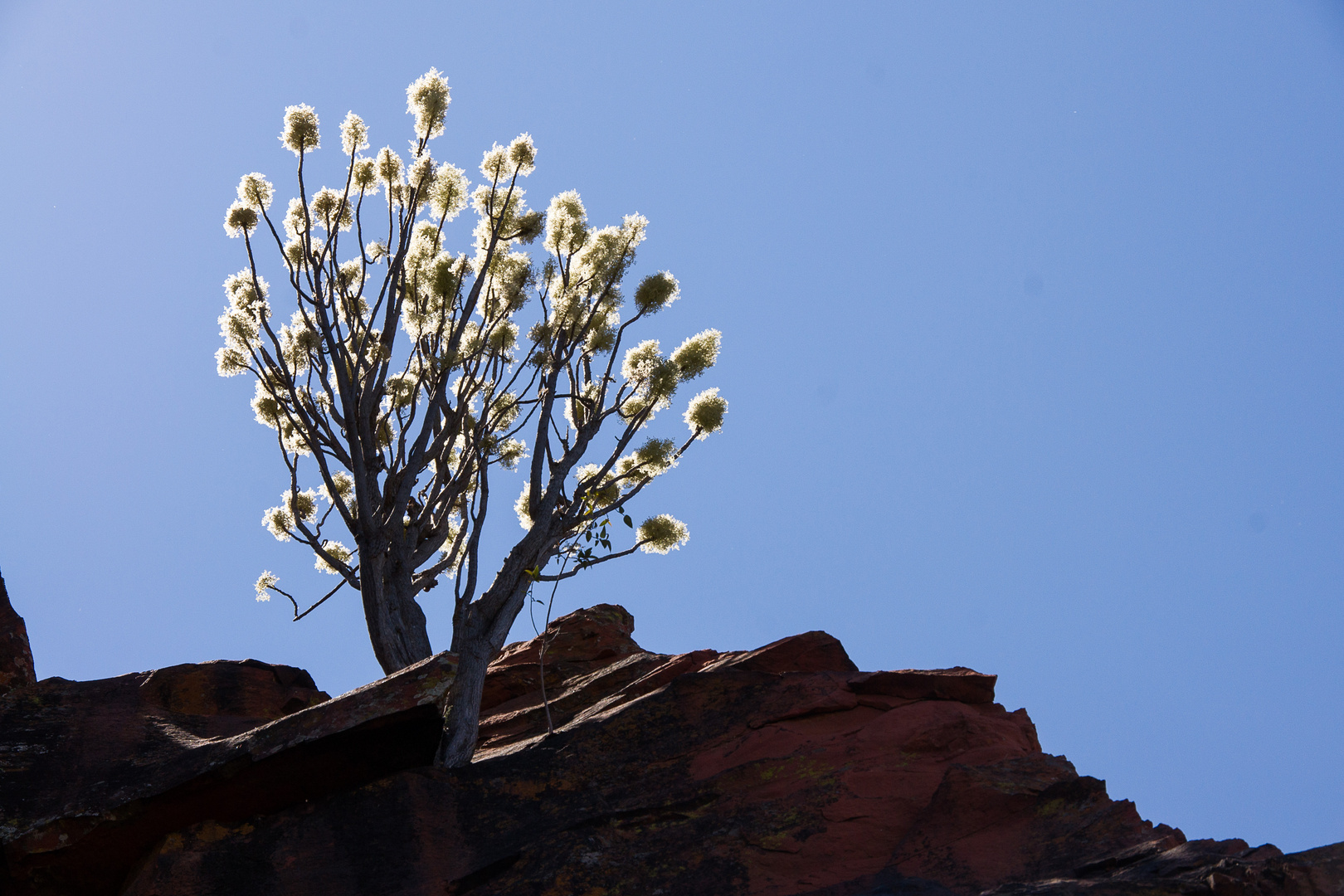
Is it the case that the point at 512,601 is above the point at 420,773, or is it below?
above

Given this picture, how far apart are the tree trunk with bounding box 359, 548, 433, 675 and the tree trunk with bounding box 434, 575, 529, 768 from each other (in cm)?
120

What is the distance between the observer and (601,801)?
7715 millimetres

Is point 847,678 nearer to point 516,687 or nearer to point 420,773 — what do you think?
point 420,773

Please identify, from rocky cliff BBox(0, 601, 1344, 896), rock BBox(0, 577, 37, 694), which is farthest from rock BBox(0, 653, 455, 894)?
rock BBox(0, 577, 37, 694)

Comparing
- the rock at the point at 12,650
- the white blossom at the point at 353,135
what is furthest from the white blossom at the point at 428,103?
the rock at the point at 12,650

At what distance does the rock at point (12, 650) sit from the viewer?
8695 millimetres

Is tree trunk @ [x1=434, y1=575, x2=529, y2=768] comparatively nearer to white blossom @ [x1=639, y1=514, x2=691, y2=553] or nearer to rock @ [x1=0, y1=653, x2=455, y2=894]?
rock @ [x1=0, y1=653, x2=455, y2=894]

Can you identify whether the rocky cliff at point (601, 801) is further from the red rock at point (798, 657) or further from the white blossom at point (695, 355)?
the white blossom at point (695, 355)

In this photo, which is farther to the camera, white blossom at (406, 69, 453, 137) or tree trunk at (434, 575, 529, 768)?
Answer: white blossom at (406, 69, 453, 137)

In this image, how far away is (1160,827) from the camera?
6.18 metres

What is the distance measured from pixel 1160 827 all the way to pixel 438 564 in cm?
868

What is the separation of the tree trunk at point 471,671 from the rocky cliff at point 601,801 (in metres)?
0.37

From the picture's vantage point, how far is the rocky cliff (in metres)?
6.32

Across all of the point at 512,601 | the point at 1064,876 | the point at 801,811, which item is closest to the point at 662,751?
the point at 801,811
